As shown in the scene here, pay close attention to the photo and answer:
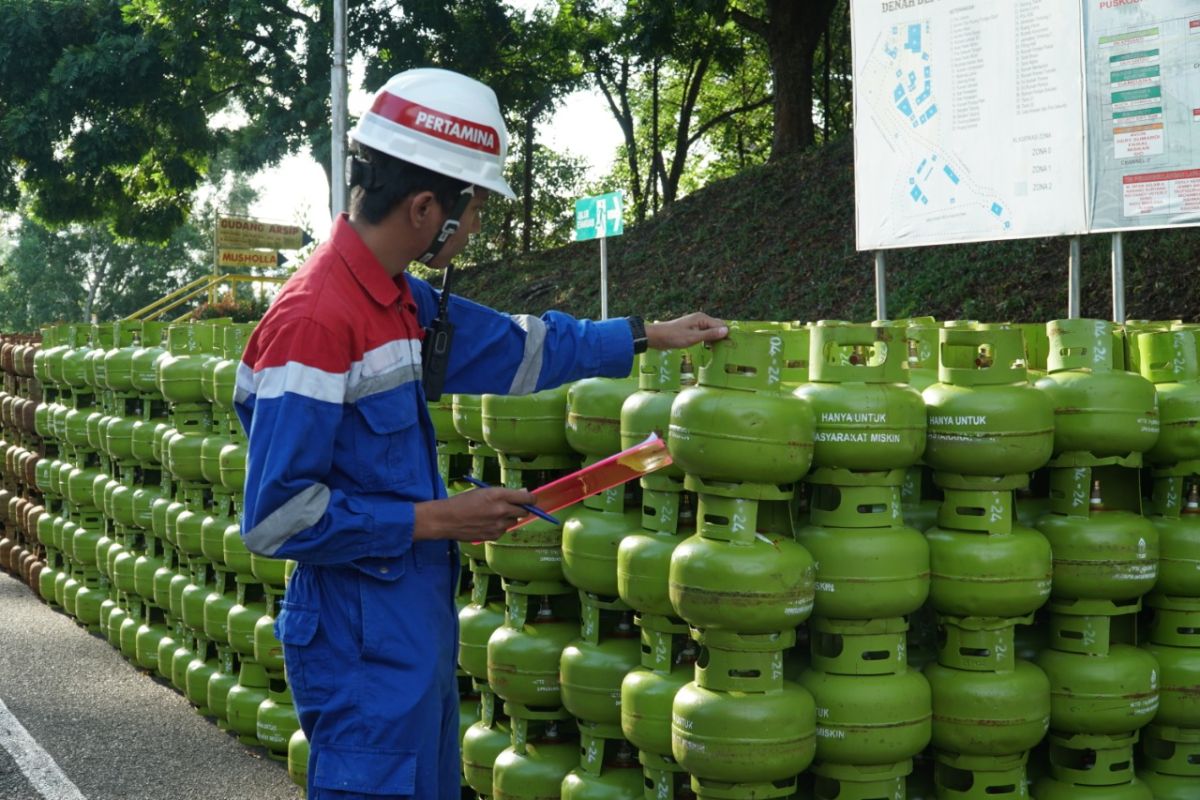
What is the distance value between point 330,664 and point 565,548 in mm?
1549

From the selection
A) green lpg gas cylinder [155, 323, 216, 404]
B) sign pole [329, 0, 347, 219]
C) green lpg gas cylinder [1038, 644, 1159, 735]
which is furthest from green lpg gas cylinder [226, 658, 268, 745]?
sign pole [329, 0, 347, 219]

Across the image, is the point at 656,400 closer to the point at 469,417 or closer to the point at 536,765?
the point at 469,417

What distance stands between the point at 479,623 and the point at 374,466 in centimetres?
201

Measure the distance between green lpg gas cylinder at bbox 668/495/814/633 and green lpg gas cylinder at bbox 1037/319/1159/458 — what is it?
968 mm

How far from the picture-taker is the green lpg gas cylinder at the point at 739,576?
3629mm

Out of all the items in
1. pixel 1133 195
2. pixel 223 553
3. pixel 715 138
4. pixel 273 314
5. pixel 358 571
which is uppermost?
pixel 715 138

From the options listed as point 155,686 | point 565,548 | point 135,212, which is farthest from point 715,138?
point 565,548

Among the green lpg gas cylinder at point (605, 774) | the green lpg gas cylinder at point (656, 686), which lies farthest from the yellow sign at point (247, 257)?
the green lpg gas cylinder at point (656, 686)

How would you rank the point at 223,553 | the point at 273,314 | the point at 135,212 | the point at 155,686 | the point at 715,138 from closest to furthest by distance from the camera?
the point at 273,314, the point at 223,553, the point at 155,686, the point at 135,212, the point at 715,138

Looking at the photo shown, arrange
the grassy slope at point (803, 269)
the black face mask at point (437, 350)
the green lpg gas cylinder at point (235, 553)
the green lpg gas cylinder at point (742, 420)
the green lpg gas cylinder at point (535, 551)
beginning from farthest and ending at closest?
the grassy slope at point (803, 269)
the green lpg gas cylinder at point (235, 553)
the green lpg gas cylinder at point (535, 551)
the green lpg gas cylinder at point (742, 420)
the black face mask at point (437, 350)

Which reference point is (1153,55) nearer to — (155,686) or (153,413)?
(153,413)

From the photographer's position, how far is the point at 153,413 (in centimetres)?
783

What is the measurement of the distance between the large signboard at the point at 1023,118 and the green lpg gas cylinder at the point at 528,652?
576 centimetres

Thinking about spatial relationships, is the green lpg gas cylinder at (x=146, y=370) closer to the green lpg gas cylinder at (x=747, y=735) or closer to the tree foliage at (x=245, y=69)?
the green lpg gas cylinder at (x=747, y=735)
